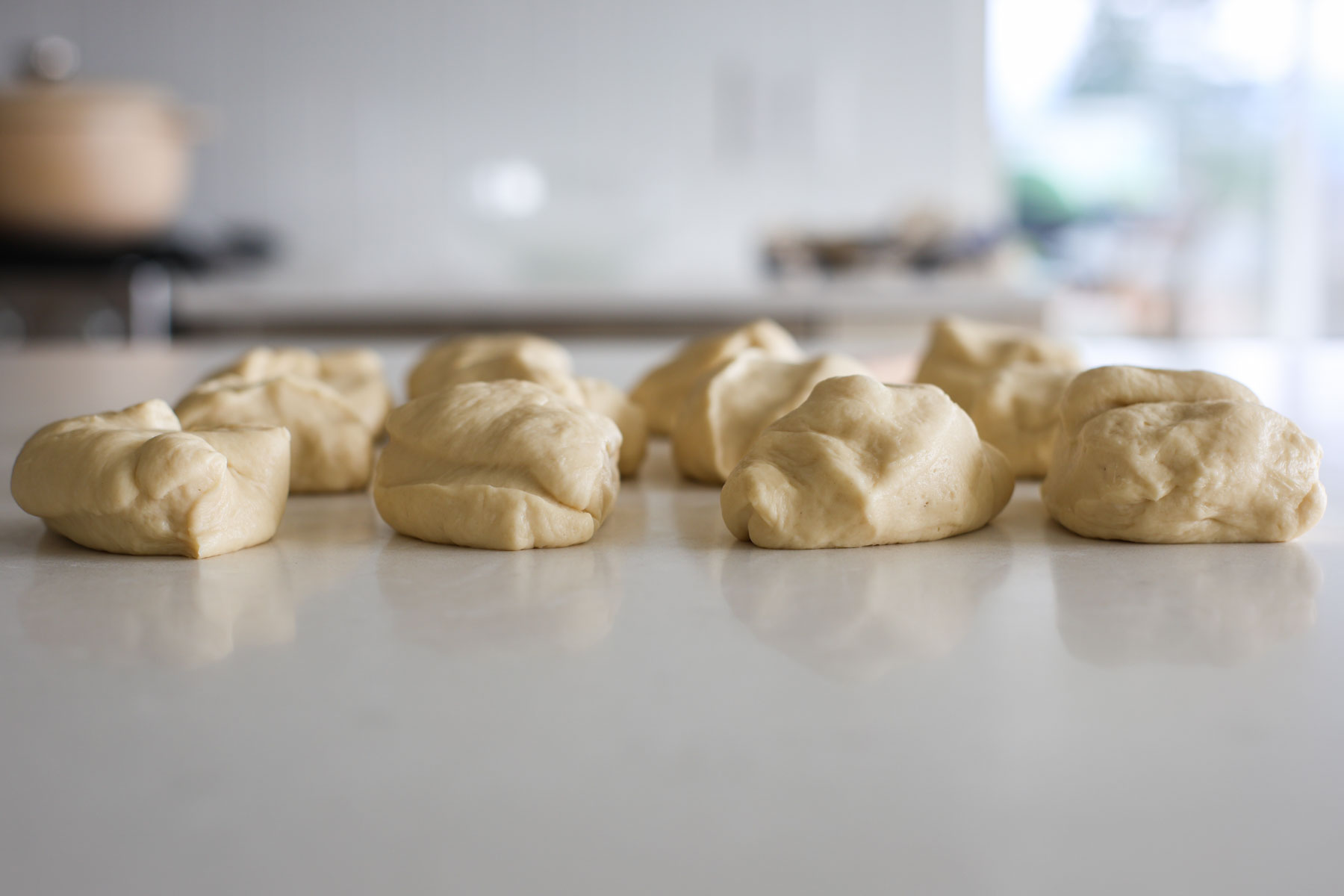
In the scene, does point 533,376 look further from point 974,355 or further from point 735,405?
point 974,355

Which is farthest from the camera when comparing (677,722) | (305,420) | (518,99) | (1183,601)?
(518,99)

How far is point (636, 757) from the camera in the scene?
1.20 feet

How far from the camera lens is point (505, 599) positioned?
21.5 inches

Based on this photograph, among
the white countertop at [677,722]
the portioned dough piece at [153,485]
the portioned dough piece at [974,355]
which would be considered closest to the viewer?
the white countertop at [677,722]

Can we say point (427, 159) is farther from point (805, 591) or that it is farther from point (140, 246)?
point (805, 591)

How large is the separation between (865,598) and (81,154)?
A: 3.30 m

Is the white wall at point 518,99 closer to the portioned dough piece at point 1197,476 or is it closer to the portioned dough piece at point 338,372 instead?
the portioned dough piece at point 338,372

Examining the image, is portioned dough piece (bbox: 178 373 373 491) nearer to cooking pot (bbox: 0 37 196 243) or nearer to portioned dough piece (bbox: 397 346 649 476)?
portioned dough piece (bbox: 397 346 649 476)

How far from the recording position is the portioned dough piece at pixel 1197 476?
2.08 ft

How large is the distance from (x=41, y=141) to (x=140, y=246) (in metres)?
0.36

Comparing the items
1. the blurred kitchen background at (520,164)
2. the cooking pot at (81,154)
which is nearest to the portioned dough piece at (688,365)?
the blurred kitchen background at (520,164)

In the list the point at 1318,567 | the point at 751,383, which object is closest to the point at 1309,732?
the point at 1318,567

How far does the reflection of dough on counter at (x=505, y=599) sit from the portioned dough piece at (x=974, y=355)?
15.4 inches

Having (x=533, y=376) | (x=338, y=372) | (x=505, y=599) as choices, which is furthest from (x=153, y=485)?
(x=338, y=372)
